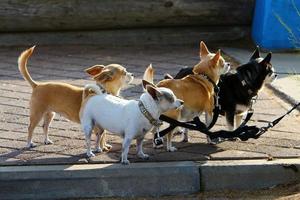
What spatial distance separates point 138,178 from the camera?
203 inches

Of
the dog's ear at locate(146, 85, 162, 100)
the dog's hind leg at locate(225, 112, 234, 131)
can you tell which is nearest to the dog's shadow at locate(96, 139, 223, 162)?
the dog's hind leg at locate(225, 112, 234, 131)

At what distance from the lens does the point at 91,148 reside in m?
5.67

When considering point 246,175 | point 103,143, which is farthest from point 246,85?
point 103,143

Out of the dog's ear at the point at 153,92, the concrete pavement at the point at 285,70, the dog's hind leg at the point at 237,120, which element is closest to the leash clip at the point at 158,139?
the dog's ear at the point at 153,92

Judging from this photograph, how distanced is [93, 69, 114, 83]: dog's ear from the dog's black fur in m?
0.61

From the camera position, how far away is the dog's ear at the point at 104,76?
5.62m

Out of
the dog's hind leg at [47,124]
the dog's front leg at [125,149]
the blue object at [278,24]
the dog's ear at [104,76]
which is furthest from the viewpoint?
the blue object at [278,24]

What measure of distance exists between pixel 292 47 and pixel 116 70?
477 centimetres

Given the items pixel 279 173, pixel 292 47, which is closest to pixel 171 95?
pixel 279 173

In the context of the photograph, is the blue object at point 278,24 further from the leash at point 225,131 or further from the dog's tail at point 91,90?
the dog's tail at point 91,90

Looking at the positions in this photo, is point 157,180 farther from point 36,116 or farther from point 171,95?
point 36,116

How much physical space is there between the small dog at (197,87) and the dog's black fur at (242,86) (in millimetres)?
260

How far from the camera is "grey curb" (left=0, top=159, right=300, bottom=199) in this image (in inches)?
202

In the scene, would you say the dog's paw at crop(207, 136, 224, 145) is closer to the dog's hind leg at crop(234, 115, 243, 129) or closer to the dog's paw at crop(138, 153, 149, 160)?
the dog's hind leg at crop(234, 115, 243, 129)
